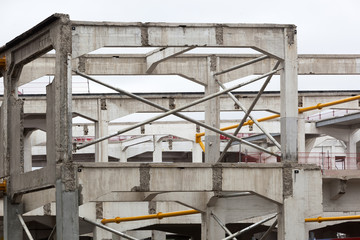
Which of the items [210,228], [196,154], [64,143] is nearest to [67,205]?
[64,143]

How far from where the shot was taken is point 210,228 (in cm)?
3178

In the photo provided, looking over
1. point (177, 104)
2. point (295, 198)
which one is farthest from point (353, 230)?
point (295, 198)

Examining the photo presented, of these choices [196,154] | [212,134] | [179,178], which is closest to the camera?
[179,178]

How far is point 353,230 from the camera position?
5322 centimetres

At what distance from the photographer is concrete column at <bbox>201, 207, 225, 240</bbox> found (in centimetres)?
3161

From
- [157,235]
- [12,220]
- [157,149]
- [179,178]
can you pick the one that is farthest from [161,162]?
[157,149]

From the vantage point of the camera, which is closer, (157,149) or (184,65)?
(184,65)

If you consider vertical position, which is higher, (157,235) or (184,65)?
(184,65)

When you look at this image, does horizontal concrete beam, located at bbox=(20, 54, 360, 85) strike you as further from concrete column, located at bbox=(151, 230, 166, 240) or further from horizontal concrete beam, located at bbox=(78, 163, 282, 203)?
concrete column, located at bbox=(151, 230, 166, 240)

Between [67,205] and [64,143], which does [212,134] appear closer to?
[64,143]

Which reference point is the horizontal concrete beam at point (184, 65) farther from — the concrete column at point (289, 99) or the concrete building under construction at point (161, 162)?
the concrete column at point (289, 99)

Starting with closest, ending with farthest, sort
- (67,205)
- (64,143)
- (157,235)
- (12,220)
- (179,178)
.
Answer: (67,205) < (64,143) < (179,178) < (12,220) < (157,235)

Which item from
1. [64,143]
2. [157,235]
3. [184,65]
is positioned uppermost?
[184,65]

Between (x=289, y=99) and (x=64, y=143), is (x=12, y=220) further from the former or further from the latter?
(x=289, y=99)
